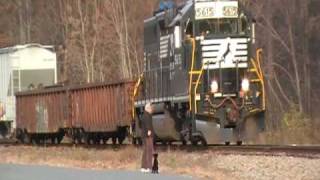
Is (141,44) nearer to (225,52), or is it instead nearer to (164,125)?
(164,125)

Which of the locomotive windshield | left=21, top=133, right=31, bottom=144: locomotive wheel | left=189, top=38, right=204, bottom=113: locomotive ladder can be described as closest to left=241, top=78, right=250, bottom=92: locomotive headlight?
left=189, top=38, right=204, bottom=113: locomotive ladder

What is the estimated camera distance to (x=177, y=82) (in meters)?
23.6

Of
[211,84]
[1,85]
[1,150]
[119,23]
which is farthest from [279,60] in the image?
[211,84]

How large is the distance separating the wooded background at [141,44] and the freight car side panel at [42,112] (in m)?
6.18

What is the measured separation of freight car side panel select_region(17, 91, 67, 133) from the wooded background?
6.18 meters

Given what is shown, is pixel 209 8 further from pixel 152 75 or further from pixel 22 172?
pixel 22 172

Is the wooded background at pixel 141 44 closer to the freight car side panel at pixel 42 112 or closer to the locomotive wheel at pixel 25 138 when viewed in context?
the freight car side panel at pixel 42 112

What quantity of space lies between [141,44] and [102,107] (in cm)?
2257

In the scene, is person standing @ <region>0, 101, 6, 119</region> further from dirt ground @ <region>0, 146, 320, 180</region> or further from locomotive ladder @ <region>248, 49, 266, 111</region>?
locomotive ladder @ <region>248, 49, 266, 111</region>

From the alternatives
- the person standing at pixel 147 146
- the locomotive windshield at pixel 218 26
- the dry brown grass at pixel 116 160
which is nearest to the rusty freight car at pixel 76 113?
the dry brown grass at pixel 116 160

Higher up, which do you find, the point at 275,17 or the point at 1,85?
the point at 275,17

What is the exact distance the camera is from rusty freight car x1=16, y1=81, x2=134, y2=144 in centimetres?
2908

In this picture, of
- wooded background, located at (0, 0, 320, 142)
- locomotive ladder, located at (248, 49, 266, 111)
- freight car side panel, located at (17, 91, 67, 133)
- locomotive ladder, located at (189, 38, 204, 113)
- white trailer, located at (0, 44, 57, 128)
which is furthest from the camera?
wooded background, located at (0, 0, 320, 142)

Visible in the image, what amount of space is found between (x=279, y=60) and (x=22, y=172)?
3455 cm
